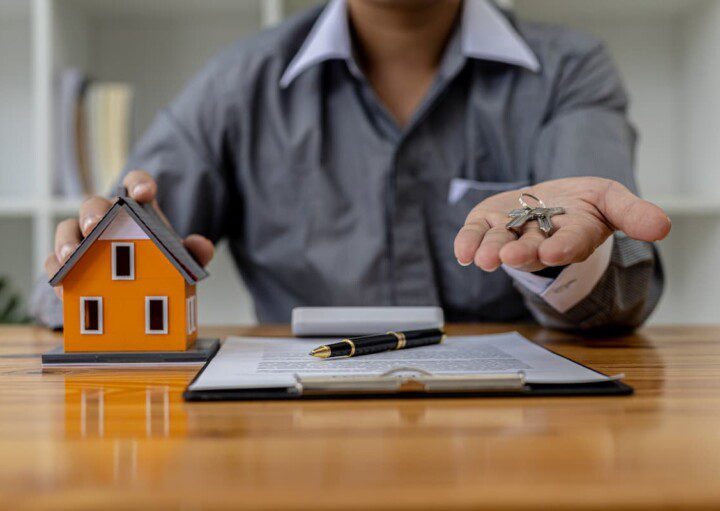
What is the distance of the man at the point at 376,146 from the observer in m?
1.35

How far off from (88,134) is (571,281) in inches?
53.6

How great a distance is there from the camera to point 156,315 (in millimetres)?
705

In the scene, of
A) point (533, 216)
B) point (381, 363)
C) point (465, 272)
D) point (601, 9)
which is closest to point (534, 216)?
point (533, 216)

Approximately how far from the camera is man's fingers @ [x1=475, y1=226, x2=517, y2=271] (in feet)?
1.98

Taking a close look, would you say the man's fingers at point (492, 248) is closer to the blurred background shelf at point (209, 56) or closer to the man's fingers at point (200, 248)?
the man's fingers at point (200, 248)

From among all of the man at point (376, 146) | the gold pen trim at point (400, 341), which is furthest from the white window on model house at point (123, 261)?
the man at point (376, 146)

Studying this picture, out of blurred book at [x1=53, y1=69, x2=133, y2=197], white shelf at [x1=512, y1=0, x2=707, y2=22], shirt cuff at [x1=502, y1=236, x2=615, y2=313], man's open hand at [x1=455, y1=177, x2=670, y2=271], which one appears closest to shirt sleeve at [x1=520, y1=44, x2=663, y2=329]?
shirt cuff at [x1=502, y1=236, x2=615, y2=313]

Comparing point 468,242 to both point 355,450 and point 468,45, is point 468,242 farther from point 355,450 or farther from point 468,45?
point 468,45

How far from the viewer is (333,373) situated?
569 millimetres

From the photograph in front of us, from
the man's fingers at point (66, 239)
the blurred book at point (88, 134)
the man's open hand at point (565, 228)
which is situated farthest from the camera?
the blurred book at point (88, 134)

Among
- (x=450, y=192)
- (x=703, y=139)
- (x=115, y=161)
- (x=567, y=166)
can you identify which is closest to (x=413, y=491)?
(x=567, y=166)

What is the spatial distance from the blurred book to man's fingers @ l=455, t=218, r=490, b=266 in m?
1.34

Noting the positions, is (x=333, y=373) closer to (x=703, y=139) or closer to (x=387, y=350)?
(x=387, y=350)

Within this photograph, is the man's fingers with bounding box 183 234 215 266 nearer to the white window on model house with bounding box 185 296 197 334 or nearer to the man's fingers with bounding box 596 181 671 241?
the white window on model house with bounding box 185 296 197 334
